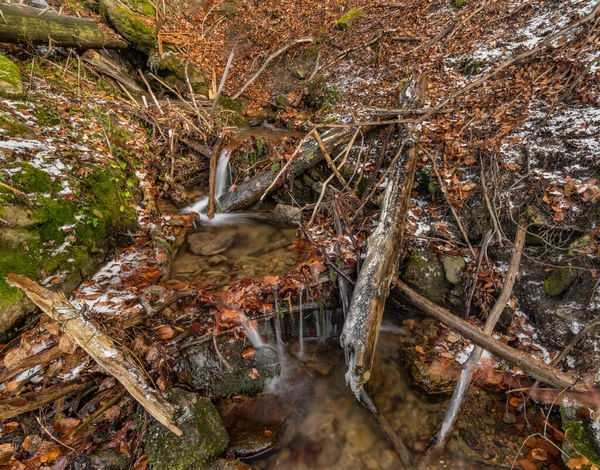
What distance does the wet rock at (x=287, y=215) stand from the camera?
5527 millimetres

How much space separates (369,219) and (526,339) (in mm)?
2651

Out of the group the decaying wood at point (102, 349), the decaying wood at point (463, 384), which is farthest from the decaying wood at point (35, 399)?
the decaying wood at point (463, 384)

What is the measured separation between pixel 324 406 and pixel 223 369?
145 centimetres

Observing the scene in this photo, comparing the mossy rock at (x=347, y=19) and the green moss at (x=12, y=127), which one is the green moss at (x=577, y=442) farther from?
the mossy rock at (x=347, y=19)

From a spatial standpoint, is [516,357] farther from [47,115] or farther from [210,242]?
[47,115]

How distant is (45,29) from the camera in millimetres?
5875

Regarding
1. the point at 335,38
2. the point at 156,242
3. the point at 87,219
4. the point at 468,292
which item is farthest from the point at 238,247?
the point at 335,38

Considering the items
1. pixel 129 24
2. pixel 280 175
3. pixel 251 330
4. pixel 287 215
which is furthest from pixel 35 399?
pixel 129 24

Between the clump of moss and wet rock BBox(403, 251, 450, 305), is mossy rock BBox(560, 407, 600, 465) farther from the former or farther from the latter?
the clump of moss

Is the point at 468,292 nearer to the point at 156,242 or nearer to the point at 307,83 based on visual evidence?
the point at 156,242

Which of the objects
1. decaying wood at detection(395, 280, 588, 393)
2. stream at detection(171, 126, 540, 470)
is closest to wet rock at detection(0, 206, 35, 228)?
stream at detection(171, 126, 540, 470)

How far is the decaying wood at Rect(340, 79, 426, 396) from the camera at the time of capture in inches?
126

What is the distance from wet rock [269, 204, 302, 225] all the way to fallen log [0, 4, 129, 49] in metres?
6.05

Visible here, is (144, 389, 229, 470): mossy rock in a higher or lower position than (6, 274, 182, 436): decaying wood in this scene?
lower
